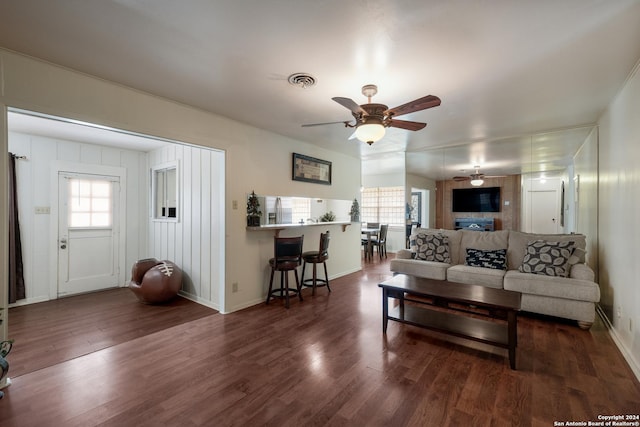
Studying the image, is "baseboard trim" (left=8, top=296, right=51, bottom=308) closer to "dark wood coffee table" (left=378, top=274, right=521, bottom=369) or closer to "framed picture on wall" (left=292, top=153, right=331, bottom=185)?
"framed picture on wall" (left=292, top=153, right=331, bottom=185)

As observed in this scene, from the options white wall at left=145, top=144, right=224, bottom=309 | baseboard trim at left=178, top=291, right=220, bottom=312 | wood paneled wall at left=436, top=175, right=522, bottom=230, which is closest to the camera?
white wall at left=145, top=144, right=224, bottom=309

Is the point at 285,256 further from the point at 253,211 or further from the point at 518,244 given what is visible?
the point at 518,244

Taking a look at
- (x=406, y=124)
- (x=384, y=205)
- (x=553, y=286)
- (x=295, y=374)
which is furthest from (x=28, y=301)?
(x=384, y=205)

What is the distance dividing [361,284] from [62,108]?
4.55 meters

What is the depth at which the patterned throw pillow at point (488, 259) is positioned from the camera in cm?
396

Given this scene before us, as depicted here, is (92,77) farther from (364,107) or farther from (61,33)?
(364,107)

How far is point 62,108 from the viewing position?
2350 millimetres

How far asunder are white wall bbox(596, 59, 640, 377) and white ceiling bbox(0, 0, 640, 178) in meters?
0.28

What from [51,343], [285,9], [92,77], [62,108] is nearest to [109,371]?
[51,343]

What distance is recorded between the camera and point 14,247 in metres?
3.94

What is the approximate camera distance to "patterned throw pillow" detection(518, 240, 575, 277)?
3.41 metres

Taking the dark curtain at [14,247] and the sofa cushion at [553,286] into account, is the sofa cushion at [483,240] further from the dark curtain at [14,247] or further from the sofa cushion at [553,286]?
the dark curtain at [14,247]

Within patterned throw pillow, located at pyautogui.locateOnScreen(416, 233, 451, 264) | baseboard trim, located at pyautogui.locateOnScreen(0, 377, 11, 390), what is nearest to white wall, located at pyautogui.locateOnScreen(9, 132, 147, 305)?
baseboard trim, located at pyautogui.locateOnScreen(0, 377, 11, 390)

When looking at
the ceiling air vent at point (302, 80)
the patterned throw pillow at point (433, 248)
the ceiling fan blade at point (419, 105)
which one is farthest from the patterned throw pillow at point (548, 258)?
the ceiling air vent at point (302, 80)
